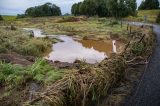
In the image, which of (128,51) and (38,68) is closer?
(38,68)

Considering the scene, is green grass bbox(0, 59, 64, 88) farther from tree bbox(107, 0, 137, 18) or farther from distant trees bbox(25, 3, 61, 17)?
distant trees bbox(25, 3, 61, 17)

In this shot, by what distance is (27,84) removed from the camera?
39.0 ft

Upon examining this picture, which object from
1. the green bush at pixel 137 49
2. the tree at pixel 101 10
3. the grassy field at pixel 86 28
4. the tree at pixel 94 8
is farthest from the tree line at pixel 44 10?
the green bush at pixel 137 49

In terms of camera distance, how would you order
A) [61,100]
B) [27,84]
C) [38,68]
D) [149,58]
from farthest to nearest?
[149,58], [38,68], [27,84], [61,100]

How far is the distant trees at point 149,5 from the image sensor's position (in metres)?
103

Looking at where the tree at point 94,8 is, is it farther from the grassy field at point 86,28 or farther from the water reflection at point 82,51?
the water reflection at point 82,51

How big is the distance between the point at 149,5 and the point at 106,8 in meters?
27.2

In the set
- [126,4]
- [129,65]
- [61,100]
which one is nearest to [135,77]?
[129,65]

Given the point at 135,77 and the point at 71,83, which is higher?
the point at 71,83

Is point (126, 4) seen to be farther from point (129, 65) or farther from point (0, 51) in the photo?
point (129, 65)

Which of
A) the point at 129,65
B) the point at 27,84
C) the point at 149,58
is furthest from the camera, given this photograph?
the point at 149,58

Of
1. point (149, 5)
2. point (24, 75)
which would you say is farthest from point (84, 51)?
point (149, 5)

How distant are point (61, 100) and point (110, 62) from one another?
4074mm

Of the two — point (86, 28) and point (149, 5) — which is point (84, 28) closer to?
point (86, 28)
